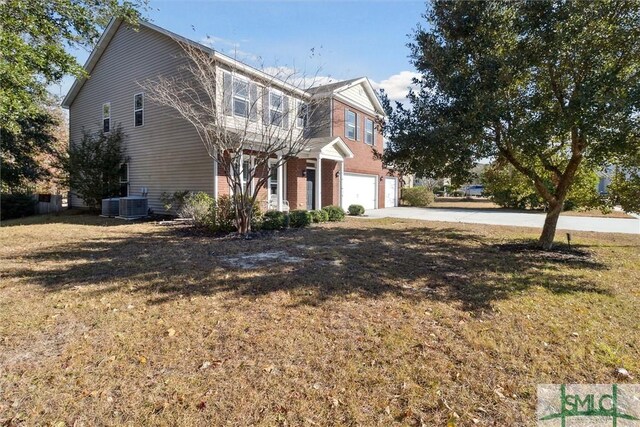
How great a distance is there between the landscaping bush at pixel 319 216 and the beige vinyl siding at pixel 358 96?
828cm

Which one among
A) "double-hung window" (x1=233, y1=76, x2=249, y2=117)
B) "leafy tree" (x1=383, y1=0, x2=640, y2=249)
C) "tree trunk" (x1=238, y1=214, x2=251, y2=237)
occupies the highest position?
"double-hung window" (x1=233, y1=76, x2=249, y2=117)

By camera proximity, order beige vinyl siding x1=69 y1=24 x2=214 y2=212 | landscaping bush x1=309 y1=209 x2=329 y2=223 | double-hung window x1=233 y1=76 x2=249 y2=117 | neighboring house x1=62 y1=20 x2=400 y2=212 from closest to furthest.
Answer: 1. double-hung window x1=233 y1=76 x2=249 y2=117
2. landscaping bush x1=309 y1=209 x2=329 y2=223
3. neighboring house x1=62 y1=20 x2=400 y2=212
4. beige vinyl siding x1=69 y1=24 x2=214 y2=212

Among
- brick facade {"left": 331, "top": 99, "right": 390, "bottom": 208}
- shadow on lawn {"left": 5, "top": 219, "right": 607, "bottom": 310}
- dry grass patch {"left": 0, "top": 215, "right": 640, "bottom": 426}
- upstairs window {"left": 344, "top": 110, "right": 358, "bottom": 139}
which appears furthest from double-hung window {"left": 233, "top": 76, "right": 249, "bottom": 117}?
dry grass patch {"left": 0, "top": 215, "right": 640, "bottom": 426}

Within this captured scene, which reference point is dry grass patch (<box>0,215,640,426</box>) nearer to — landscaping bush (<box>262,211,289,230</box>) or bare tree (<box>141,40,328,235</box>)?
bare tree (<box>141,40,328,235</box>)

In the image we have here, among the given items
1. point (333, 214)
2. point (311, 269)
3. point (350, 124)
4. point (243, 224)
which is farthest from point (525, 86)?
point (350, 124)

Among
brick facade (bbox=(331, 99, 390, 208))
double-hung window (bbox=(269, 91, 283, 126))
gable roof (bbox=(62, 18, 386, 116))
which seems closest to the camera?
double-hung window (bbox=(269, 91, 283, 126))

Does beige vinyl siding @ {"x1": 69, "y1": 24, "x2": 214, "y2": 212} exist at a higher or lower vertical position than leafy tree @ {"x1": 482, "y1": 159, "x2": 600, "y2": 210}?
higher

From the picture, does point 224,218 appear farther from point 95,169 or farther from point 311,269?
point 95,169

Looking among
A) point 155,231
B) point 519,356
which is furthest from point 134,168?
point 519,356

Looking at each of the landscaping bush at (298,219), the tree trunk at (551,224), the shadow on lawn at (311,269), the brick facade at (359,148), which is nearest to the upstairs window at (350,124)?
the brick facade at (359,148)

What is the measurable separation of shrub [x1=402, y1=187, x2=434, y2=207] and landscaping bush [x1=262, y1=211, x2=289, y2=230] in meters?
16.7

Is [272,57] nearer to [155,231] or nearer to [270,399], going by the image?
[155,231]

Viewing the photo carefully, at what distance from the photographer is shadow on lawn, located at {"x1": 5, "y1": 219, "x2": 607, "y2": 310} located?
16.2ft

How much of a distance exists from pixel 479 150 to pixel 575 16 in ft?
9.14
